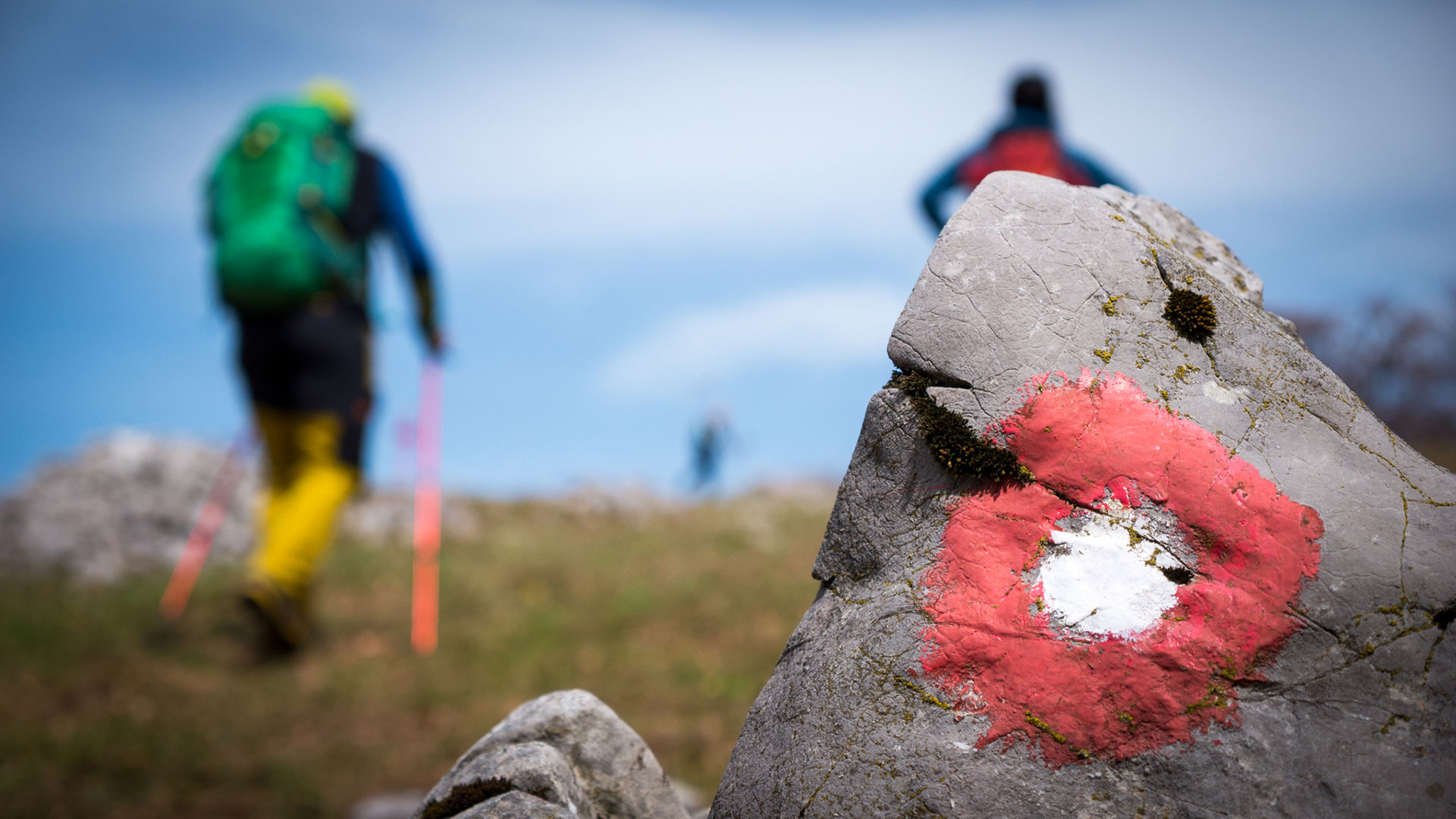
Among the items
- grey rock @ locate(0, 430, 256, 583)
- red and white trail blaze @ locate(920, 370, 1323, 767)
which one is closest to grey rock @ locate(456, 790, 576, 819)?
red and white trail blaze @ locate(920, 370, 1323, 767)

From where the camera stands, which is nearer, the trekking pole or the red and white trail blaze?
the red and white trail blaze

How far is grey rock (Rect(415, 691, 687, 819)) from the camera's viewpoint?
2.56 m

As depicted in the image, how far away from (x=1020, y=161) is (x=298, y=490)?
5199mm

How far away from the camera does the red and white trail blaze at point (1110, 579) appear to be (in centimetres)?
215

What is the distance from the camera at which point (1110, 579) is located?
7.36ft

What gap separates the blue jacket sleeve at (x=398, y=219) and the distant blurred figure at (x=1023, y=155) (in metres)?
3.89

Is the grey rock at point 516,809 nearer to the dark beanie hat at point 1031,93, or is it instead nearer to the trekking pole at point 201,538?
the dark beanie hat at point 1031,93

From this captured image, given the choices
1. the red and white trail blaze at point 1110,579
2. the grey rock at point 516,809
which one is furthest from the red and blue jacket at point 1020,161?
the grey rock at point 516,809

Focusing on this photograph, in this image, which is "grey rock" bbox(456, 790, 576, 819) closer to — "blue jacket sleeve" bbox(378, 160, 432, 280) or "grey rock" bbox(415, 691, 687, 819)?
"grey rock" bbox(415, 691, 687, 819)

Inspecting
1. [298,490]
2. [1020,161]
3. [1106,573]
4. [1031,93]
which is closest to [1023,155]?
[1020,161]

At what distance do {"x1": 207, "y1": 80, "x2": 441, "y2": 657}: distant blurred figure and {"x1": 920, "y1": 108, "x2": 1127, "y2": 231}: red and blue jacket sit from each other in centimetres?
399

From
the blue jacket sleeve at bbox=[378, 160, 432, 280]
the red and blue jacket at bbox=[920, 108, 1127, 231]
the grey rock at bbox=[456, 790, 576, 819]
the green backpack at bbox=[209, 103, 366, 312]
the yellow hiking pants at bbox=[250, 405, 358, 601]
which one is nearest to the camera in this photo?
the grey rock at bbox=[456, 790, 576, 819]

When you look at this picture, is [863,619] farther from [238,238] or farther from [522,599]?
[522,599]

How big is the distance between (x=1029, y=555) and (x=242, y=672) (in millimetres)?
6616
